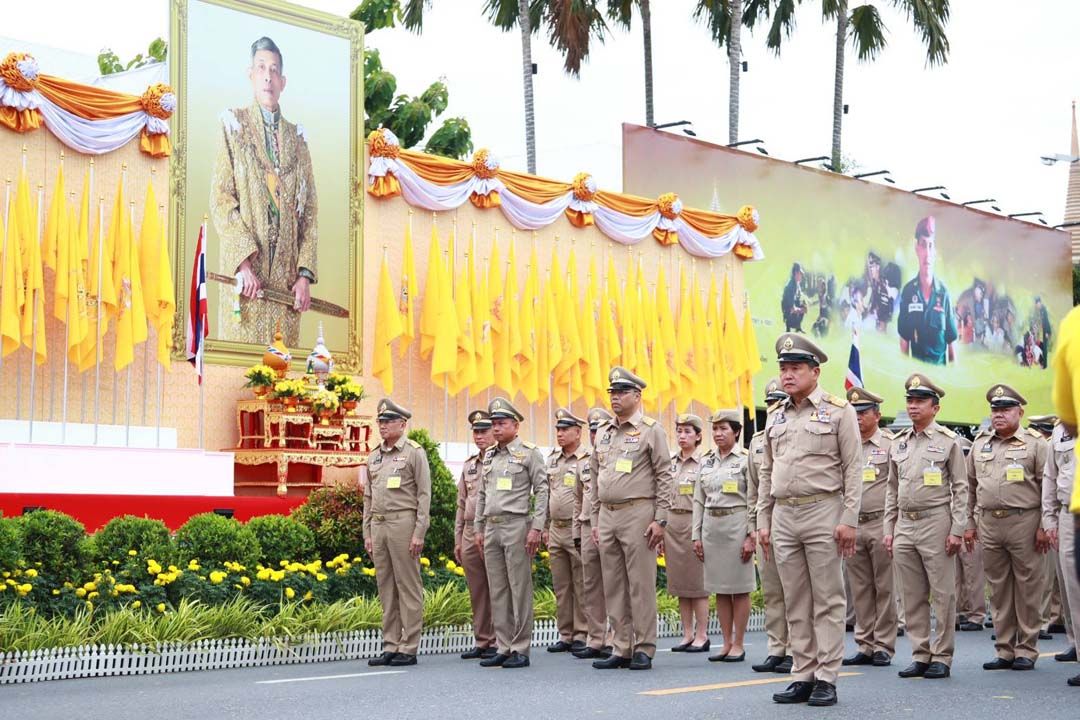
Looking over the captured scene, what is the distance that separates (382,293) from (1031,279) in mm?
19263

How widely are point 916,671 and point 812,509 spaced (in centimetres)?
186

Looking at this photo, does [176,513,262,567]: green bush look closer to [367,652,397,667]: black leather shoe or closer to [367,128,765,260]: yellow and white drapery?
[367,652,397,667]: black leather shoe

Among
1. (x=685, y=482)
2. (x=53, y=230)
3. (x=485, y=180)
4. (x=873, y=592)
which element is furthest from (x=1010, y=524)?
(x=485, y=180)

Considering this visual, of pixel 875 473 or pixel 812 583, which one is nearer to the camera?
pixel 812 583

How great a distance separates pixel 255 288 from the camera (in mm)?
18656

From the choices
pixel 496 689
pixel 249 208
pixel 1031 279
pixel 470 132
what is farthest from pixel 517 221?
pixel 1031 279

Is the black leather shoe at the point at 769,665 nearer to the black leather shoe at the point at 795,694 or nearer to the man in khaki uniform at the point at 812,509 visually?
the man in khaki uniform at the point at 812,509

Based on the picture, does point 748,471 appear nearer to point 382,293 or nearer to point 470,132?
point 382,293

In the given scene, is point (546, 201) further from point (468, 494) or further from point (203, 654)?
point (203, 654)

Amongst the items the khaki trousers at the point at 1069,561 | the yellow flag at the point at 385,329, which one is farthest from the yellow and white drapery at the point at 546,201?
the khaki trousers at the point at 1069,561

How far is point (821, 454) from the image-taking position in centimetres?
805

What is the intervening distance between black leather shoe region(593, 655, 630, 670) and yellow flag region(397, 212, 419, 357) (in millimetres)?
10723

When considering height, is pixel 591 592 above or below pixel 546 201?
below

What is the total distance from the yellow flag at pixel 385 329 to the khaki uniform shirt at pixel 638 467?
32.9ft
